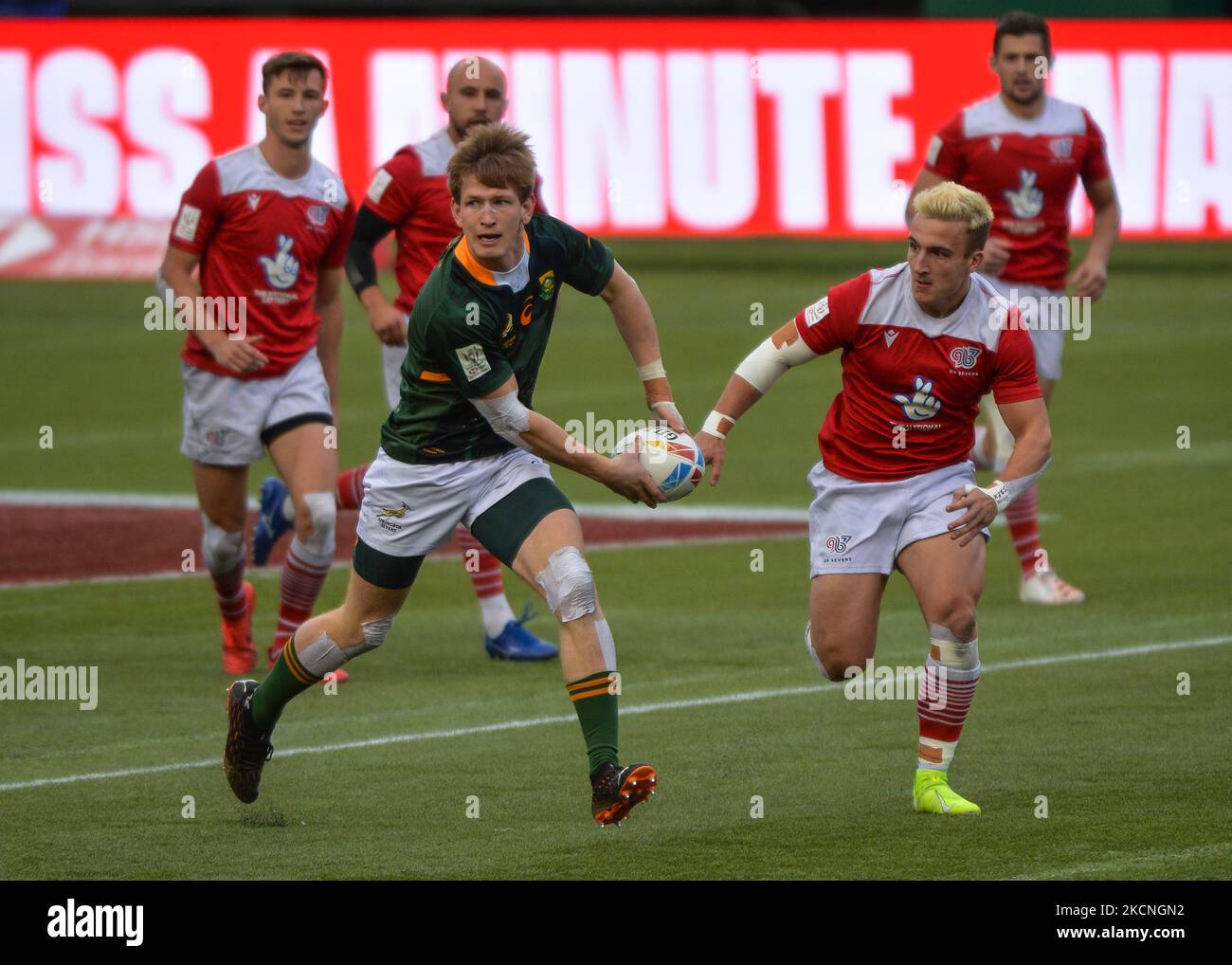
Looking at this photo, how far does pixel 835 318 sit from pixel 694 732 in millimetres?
2019

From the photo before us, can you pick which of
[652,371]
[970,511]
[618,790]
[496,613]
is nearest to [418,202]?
[496,613]

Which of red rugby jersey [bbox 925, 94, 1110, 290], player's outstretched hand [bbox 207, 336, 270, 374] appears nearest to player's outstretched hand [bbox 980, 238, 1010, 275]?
red rugby jersey [bbox 925, 94, 1110, 290]

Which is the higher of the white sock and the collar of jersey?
the collar of jersey

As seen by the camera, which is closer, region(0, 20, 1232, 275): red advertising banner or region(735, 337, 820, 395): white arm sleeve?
region(735, 337, 820, 395): white arm sleeve

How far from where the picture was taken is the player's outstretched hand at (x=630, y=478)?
7.32 metres

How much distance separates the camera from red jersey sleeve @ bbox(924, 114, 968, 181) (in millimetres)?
12000

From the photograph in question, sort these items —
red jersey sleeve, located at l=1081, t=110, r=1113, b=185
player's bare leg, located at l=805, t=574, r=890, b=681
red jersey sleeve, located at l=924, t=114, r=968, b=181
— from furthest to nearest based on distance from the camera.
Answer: red jersey sleeve, located at l=1081, t=110, r=1113, b=185
red jersey sleeve, located at l=924, t=114, r=968, b=181
player's bare leg, located at l=805, t=574, r=890, b=681

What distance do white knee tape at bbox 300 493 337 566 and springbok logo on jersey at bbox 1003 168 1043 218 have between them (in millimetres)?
4120

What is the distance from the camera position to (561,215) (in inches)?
1136

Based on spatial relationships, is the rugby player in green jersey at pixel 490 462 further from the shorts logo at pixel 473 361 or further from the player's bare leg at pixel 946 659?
the player's bare leg at pixel 946 659

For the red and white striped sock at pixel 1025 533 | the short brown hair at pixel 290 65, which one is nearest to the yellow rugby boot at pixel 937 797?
the short brown hair at pixel 290 65

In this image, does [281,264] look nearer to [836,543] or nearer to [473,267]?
[473,267]

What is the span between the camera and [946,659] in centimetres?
759

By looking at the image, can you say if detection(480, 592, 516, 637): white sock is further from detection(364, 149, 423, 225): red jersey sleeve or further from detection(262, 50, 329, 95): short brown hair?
detection(262, 50, 329, 95): short brown hair
